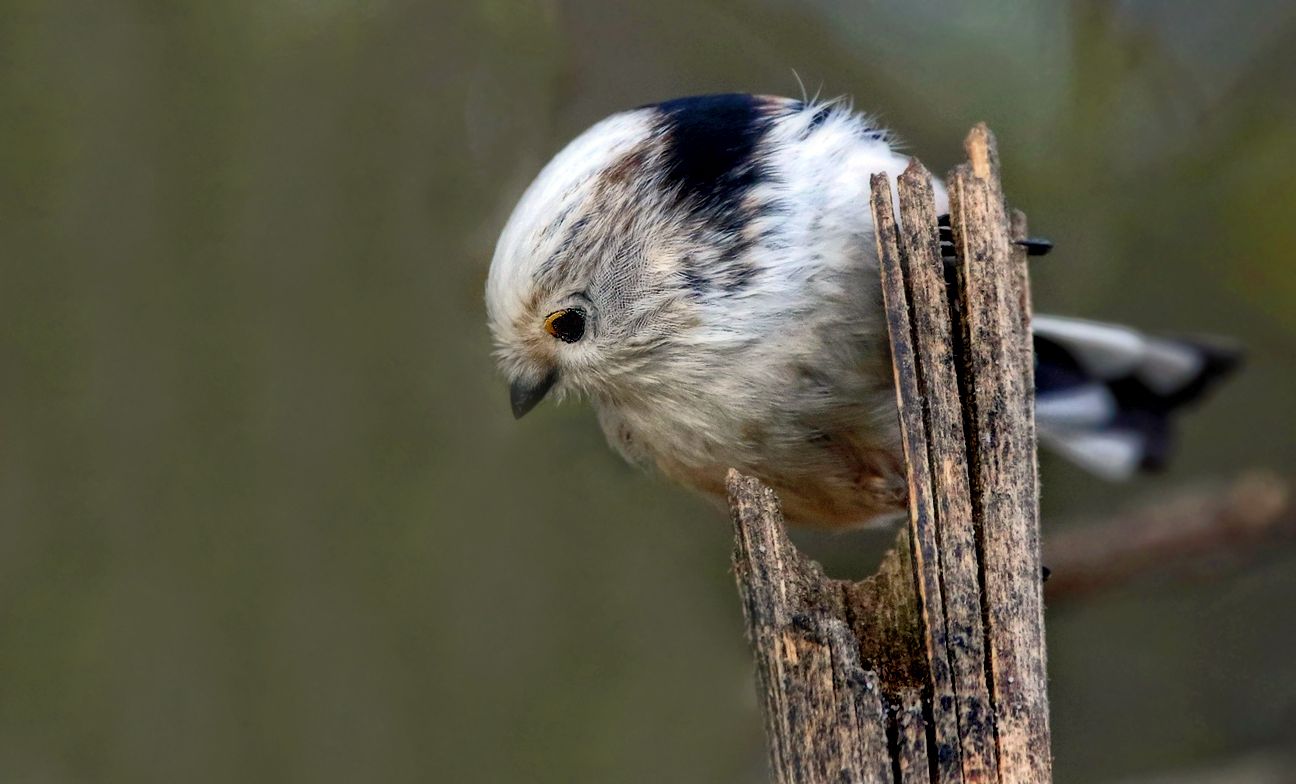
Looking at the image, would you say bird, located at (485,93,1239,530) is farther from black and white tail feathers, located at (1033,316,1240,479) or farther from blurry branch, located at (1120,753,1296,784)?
blurry branch, located at (1120,753,1296,784)

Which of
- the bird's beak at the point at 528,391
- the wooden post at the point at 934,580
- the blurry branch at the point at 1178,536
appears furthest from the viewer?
the blurry branch at the point at 1178,536

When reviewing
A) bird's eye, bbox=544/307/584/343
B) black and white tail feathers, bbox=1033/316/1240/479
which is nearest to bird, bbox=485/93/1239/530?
bird's eye, bbox=544/307/584/343

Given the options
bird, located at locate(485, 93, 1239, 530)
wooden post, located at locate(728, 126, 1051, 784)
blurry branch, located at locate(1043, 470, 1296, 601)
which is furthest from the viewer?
blurry branch, located at locate(1043, 470, 1296, 601)

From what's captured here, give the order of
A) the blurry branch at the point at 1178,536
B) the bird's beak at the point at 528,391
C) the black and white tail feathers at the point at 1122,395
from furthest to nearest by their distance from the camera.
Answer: the blurry branch at the point at 1178,536
the black and white tail feathers at the point at 1122,395
the bird's beak at the point at 528,391

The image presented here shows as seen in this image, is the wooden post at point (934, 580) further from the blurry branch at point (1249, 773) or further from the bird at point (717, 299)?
the blurry branch at point (1249, 773)

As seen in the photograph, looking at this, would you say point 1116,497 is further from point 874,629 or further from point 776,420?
point 874,629

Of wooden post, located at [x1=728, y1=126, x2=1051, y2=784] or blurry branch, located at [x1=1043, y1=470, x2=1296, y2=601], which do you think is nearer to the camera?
wooden post, located at [x1=728, y1=126, x2=1051, y2=784]

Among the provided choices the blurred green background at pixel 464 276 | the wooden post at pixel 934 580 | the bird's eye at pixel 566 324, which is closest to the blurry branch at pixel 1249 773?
the blurred green background at pixel 464 276

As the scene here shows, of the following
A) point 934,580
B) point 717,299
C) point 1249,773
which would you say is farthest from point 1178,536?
point 934,580
